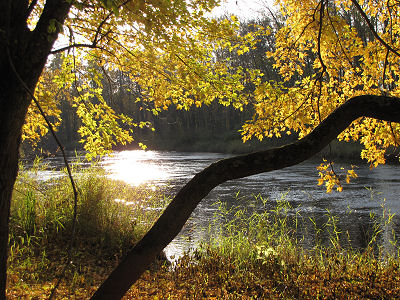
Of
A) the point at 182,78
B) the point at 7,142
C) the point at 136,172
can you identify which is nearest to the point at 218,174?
the point at 7,142

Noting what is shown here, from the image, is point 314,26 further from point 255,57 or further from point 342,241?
point 255,57

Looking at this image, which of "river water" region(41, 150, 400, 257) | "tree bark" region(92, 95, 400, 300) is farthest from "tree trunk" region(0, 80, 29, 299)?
"river water" region(41, 150, 400, 257)

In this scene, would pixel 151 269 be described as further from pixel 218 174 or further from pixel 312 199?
pixel 312 199

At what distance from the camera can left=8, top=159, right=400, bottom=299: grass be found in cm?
414

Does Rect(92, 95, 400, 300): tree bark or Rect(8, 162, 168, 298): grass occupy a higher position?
Rect(92, 95, 400, 300): tree bark

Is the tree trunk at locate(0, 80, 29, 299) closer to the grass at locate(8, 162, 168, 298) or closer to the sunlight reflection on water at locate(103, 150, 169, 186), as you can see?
the grass at locate(8, 162, 168, 298)

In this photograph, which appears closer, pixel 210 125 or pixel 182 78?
pixel 182 78

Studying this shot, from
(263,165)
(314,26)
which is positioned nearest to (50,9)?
(263,165)

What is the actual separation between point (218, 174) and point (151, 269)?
374 centimetres

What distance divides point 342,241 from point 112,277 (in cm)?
642

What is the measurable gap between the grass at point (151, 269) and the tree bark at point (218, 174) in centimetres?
83

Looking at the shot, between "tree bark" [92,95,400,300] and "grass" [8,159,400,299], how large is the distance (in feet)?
2.72

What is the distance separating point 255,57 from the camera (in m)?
34.6

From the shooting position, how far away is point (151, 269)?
5.54 metres
